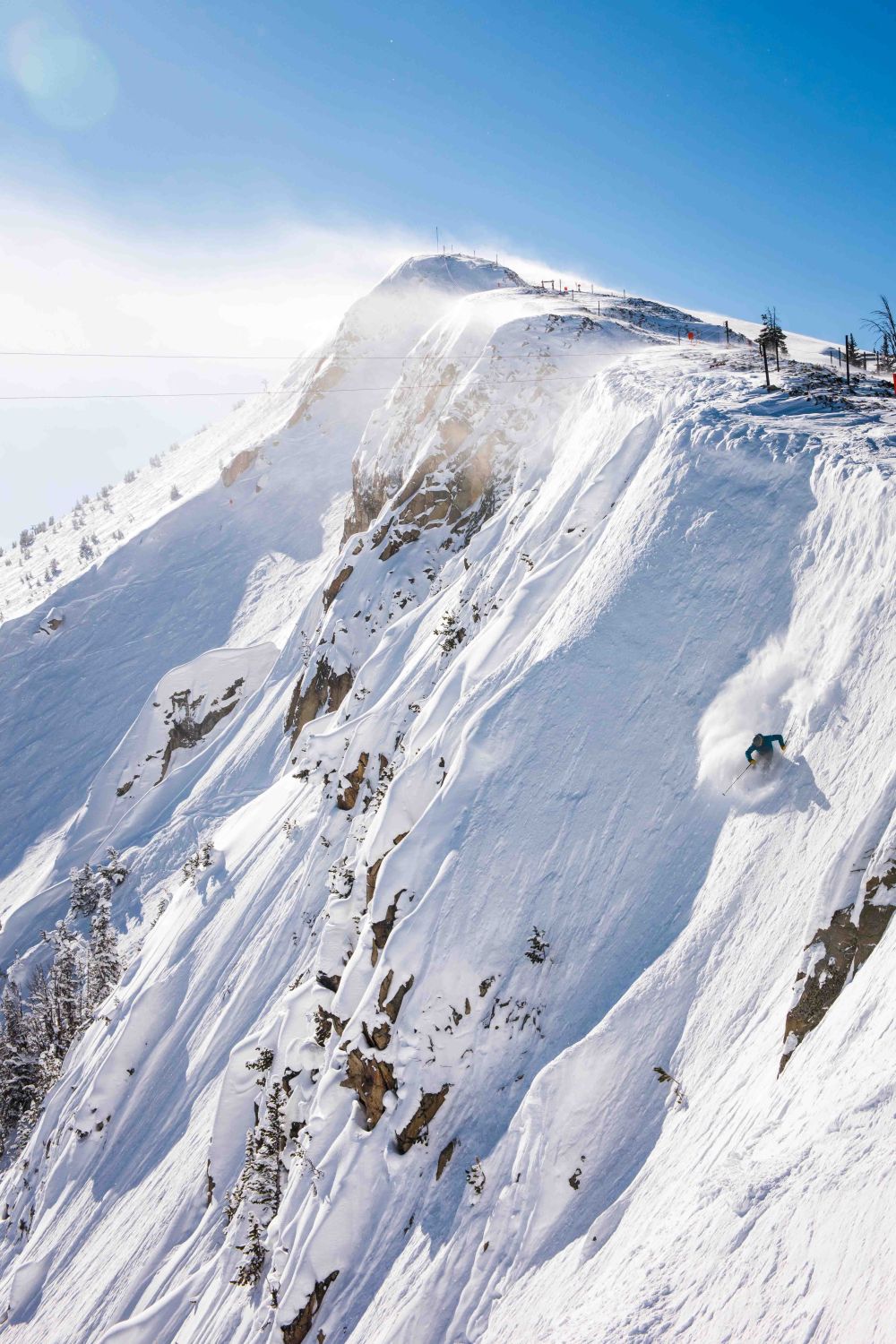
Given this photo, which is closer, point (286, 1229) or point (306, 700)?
point (286, 1229)

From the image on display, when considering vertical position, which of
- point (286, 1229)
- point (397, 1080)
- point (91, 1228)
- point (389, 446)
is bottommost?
point (91, 1228)

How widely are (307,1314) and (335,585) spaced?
99.8ft

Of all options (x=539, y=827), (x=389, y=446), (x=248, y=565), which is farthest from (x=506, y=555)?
(x=248, y=565)

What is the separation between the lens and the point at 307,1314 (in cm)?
1073

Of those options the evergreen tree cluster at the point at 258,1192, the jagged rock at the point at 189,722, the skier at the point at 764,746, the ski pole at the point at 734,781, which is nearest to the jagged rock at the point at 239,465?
the jagged rock at the point at 189,722

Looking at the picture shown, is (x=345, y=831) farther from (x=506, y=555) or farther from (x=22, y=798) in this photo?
(x=22, y=798)

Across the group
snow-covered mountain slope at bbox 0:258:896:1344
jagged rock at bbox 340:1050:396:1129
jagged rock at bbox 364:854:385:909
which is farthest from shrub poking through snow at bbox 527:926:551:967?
jagged rock at bbox 364:854:385:909

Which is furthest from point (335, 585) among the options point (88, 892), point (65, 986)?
point (65, 986)

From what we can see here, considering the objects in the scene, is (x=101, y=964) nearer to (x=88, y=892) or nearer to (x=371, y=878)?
(x=88, y=892)

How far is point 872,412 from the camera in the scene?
17.4m

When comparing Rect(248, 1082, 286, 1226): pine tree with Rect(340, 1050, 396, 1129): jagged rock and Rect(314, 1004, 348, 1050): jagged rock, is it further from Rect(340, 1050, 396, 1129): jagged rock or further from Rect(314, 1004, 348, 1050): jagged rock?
Rect(340, 1050, 396, 1129): jagged rock

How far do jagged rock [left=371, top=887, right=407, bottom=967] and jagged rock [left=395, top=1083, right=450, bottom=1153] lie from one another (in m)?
2.98

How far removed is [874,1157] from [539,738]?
8719mm

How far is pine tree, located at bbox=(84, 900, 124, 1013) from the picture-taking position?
2983 centimetres
